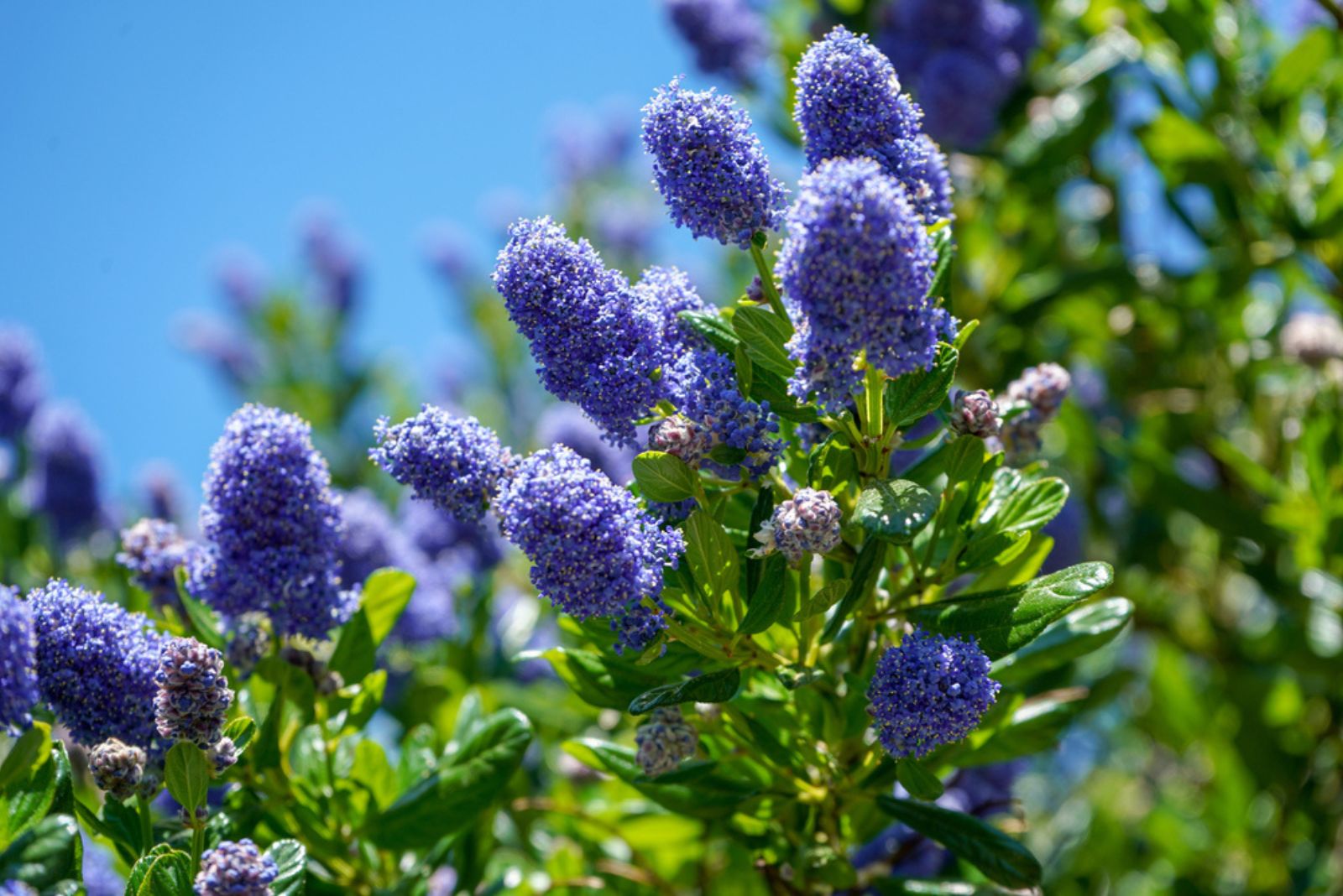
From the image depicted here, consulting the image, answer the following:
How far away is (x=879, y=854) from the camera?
329 cm

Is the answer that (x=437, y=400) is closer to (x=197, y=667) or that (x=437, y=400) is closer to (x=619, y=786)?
(x=619, y=786)

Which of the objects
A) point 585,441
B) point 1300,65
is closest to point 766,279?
point 585,441

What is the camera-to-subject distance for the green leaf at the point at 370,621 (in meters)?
2.83

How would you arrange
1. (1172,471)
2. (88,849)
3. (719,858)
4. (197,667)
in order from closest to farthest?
1. (197,667)
2. (88,849)
3. (719,858)
4. (1172,471)

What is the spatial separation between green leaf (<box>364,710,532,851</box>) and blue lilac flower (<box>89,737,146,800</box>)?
0.56 metres

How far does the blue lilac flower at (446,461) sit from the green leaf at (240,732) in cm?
52

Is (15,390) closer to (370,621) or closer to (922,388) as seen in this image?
(370,621)

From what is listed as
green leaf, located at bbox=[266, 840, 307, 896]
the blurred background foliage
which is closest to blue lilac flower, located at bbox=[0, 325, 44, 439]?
the blurred background foliage

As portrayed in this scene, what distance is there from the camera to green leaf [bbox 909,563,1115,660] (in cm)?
216

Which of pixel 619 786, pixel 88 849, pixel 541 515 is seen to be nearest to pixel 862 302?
pixel 541 515

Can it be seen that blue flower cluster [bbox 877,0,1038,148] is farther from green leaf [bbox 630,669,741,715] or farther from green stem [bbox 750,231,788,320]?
green leaf [bbox 630,669,741,715]

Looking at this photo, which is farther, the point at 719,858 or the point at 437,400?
the point at 437,400

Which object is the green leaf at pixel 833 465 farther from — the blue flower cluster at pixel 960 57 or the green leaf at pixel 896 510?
the blue flower cluster at pixel 960 57

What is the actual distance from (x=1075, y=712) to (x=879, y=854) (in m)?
0.74
